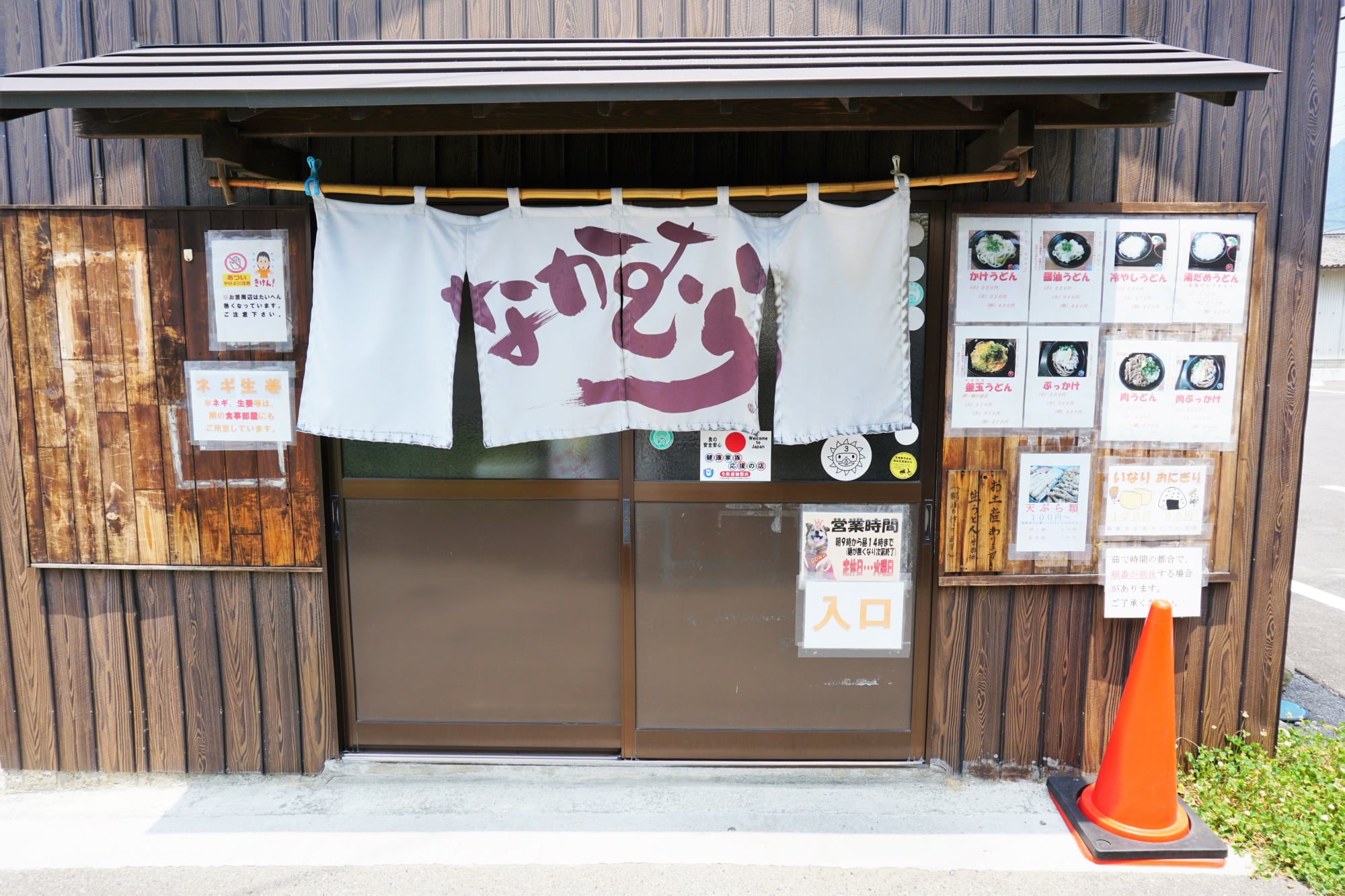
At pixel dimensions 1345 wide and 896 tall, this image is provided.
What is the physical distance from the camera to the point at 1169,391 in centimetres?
404

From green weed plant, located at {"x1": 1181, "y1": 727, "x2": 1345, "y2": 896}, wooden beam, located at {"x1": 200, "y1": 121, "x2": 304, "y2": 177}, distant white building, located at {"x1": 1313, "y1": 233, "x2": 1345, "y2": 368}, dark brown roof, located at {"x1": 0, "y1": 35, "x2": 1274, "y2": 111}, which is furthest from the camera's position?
distant white building, located at {"x1": 1313, "y1": 233, "x2": 1345, "y2": 368}

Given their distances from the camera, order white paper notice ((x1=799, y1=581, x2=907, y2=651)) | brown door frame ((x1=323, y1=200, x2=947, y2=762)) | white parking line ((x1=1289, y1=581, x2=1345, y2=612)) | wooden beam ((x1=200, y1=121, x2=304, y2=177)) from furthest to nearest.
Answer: white parking line ((x1=1289, y1=581, x2=1345, y2=612)) < white paper notice ((x1=799, y1=581, x2=907, y2=651)) < brown door frame ((x1=323, y1=200, x2=947, y2=762)) < wooden beam ((x1=200, y1=121, x2=304, y2=177))

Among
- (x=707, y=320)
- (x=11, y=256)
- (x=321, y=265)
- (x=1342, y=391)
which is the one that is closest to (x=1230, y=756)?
(x=707, y=320)

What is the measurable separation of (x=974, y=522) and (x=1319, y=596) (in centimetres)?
561

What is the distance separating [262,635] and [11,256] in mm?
2324

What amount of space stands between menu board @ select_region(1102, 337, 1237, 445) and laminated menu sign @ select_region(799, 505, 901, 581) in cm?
122

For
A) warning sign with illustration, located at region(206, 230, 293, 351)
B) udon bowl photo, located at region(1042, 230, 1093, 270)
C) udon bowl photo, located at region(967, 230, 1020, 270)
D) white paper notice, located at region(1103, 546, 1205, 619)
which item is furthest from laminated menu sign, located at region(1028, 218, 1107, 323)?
warning sign with illustration, located at region(206, 230, 293, 351)

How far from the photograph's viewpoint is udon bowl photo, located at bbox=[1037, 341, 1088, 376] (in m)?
3.99

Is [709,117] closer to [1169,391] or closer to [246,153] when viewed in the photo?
[246,153]

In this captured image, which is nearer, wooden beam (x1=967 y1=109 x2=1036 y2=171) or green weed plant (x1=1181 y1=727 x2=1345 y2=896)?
wooden beam (x1=967 y1=109 x2=1036 y2=171)

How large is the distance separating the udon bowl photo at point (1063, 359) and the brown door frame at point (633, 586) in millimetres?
506

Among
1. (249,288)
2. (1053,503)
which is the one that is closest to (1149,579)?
(1053,503)

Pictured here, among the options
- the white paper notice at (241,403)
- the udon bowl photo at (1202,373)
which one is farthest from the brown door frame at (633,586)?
the udon bowl photo at (1202,373)

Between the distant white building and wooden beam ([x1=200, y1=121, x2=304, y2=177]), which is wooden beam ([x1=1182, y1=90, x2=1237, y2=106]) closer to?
wooden beam ([x1=200, y1=121, x2=304, y2=177])
